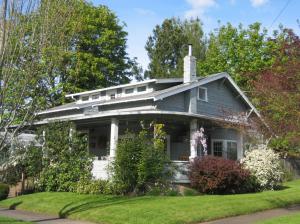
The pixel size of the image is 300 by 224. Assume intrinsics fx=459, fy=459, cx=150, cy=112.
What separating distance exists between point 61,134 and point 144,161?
541 centimetres

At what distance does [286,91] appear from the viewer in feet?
53.4

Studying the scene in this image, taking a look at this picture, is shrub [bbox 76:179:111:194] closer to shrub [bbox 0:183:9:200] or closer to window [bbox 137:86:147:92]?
shrub [bbox 0:183:9:200]

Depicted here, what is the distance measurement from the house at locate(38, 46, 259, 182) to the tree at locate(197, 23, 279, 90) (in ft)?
62.4

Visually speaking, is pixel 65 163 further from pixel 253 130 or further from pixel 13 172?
pixel 253 130

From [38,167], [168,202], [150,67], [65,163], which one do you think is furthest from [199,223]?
[150,67]

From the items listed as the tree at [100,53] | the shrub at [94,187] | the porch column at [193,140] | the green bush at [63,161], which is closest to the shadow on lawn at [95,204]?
the shrub at [94,187]

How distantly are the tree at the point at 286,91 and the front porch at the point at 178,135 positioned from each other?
5.96m

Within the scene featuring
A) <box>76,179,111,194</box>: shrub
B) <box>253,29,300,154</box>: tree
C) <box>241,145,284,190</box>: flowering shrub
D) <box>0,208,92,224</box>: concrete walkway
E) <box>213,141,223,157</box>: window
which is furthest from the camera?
<box>213,141,223,157</box>: window

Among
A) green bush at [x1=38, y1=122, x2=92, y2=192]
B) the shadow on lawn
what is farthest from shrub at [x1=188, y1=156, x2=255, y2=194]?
green bush at [x1=38, y1=122, x2=92, y2=192]

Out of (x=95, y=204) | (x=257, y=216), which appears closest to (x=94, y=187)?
(x=95, y=204)

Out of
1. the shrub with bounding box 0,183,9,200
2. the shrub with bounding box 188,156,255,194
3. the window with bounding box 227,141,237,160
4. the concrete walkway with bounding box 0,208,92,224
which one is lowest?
the concrete walkway with bounding box 0,208,92,224

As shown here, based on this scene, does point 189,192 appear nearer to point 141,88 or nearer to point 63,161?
point 63,161

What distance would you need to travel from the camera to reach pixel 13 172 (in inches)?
925

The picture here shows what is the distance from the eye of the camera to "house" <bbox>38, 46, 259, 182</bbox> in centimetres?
2258
